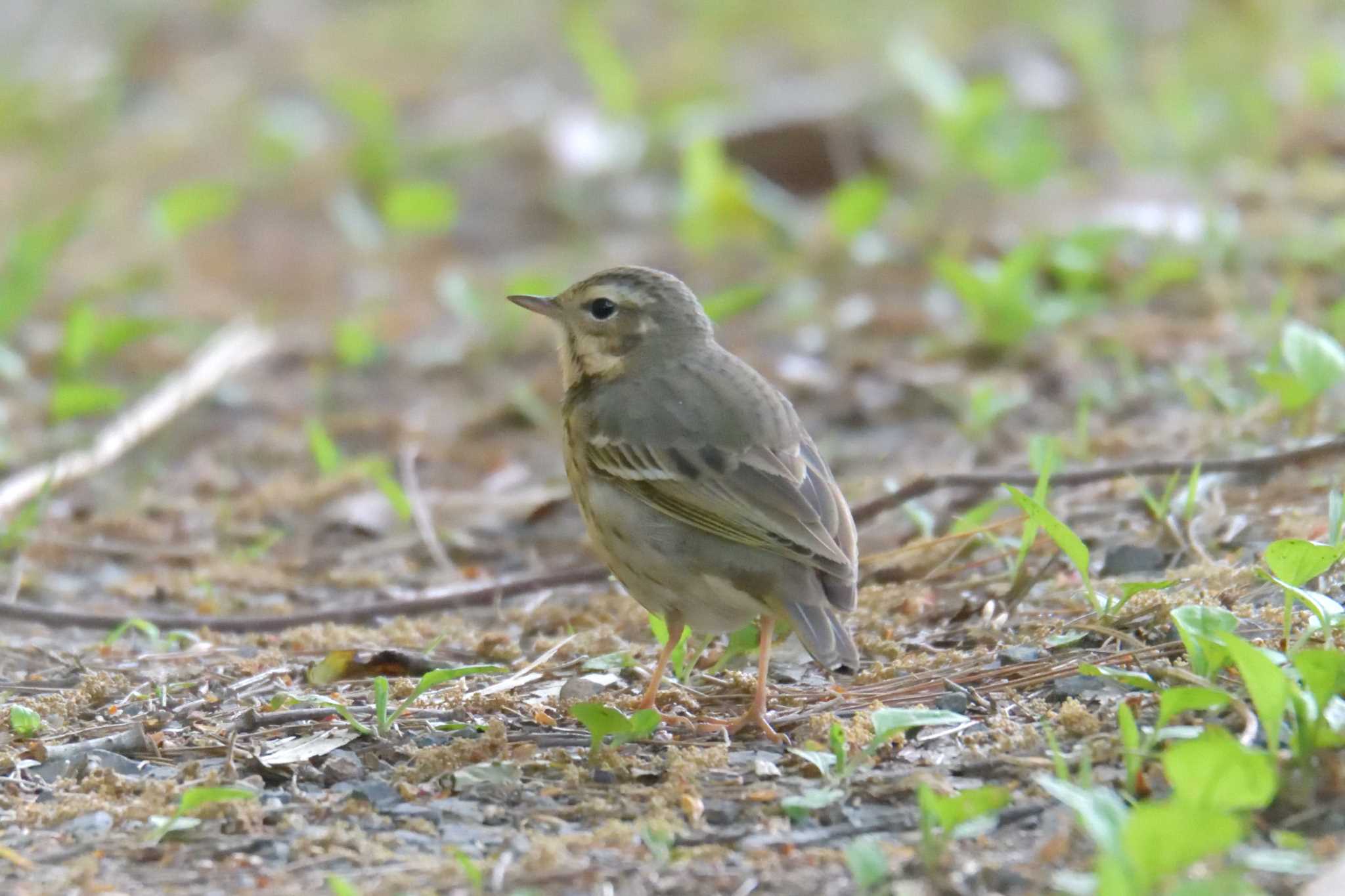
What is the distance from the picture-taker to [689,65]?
15.0 meters

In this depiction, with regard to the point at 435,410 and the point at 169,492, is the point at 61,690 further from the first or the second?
the point at 435,410

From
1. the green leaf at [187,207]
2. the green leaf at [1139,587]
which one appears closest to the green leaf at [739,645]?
the green leaf at [1139,587]

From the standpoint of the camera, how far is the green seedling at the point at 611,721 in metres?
4.10

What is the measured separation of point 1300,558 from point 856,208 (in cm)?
537

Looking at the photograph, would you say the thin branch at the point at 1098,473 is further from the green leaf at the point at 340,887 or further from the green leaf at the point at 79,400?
the green leaf at the point at 79,400

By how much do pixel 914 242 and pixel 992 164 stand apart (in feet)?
2.09

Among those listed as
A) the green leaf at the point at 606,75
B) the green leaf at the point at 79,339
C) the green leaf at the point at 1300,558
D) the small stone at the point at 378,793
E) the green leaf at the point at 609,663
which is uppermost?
the green leaf at the point at 606,75

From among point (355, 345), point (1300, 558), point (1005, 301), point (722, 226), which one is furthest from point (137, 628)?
point (722, 226)

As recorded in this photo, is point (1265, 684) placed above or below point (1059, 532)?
below

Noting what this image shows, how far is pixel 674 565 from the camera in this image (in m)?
4.72

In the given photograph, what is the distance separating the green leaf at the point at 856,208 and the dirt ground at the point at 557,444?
0.40 metres

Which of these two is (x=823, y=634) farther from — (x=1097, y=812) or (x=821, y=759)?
(x=1097, y=812)

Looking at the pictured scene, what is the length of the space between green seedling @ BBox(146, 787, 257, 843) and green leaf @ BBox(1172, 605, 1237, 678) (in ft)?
7.02

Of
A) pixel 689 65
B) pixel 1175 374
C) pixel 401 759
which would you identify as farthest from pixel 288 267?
pixel 401 759
